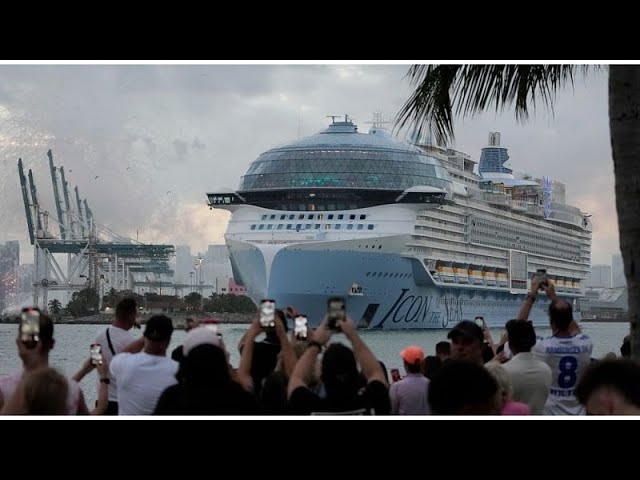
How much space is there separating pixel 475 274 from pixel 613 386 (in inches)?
2419

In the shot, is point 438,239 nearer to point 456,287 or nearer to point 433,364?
point 456,287

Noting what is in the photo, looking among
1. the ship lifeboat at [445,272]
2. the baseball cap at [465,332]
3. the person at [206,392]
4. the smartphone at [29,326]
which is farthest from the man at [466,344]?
the ship lifeboat at [445,272]

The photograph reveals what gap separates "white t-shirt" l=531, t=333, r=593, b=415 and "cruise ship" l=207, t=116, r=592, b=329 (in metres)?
45.6

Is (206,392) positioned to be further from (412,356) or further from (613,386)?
(412,356)

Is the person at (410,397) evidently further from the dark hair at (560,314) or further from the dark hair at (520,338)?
the dark hair at (560,314)

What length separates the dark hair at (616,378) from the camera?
373 cm

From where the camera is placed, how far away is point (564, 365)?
6047 mm

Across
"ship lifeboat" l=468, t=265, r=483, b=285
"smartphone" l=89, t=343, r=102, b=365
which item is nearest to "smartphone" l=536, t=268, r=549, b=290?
"smartphone" l=89, t=343, r=102, b=365

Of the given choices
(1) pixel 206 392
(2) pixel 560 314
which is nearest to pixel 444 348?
(2) pixel 560 314

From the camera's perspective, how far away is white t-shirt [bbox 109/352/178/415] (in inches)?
203

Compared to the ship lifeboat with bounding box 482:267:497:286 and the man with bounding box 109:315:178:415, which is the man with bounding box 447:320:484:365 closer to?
the man with bounding box 109:315:178:415
